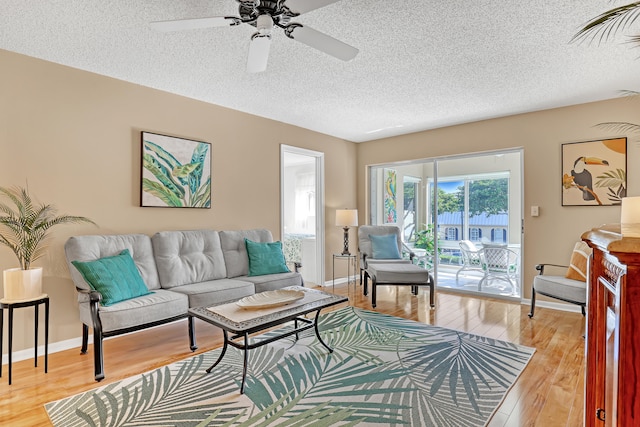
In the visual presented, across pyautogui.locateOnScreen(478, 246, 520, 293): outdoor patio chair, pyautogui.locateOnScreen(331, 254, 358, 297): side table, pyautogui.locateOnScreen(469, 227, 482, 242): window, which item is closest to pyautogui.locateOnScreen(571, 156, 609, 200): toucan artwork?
pyautogui.locateOnScreen(478, 246, 520, 293): outdoor patio chair

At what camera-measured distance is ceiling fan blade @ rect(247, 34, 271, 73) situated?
7.22ft

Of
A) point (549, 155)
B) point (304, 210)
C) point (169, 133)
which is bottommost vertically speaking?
point (304, 210)

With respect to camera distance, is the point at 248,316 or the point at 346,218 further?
the point at 346,218

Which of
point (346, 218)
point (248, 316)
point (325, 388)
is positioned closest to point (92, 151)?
point (248, 316)

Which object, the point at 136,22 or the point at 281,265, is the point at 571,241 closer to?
the point at 281,265

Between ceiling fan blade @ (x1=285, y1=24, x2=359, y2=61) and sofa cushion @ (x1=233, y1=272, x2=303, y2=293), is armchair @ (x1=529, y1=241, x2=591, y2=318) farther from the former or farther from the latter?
ceiling fan blade @ (x1=285, y1=24, x2=359, y2=61)

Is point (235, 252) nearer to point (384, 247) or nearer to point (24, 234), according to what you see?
point (24, 234)

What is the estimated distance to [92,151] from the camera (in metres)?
3.28

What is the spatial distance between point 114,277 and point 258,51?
6.95 feet

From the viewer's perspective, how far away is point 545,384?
97.3 inches

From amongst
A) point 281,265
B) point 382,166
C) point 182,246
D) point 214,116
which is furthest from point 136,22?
point 382,166

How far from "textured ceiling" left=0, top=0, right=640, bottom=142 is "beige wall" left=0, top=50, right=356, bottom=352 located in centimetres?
18

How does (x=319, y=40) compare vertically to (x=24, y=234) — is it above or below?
above

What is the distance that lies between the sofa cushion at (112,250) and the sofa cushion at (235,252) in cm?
81
